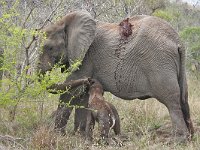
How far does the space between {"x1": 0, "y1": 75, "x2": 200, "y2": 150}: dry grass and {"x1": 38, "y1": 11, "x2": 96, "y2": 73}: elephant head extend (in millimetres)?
616

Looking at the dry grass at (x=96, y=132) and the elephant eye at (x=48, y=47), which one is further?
the elephant eye at (x=48, y=47)

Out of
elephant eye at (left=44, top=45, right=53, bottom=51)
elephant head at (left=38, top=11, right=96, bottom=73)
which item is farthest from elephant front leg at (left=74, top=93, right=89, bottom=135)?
elephant eye at (left=44, top=45, right=53, bottom=51)

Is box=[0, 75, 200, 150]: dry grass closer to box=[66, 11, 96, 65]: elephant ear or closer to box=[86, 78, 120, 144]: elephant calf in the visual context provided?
box=[86, 78, 120, 144]: elephant calf

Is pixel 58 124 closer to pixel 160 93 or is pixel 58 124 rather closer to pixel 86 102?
pixel 86 102

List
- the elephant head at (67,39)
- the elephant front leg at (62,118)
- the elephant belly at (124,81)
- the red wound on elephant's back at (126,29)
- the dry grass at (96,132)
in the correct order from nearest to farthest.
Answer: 1. the dry grass at (96,132)
2. the elephant belly at (124,81)
3. the red wound on elephant's back at (126,29)
4. the elephant front leg at (62,118)
5. the elephant head at (67,39)

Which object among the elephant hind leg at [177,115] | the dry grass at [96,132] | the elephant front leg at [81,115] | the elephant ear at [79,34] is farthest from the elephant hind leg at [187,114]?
the elephant ear at [79,34]

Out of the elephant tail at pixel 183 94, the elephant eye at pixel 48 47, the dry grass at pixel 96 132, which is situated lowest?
the dry grass at pixel 96 132

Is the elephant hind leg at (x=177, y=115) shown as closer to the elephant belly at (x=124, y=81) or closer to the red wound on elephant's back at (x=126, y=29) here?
the elephant belly at (x=124, y=81)

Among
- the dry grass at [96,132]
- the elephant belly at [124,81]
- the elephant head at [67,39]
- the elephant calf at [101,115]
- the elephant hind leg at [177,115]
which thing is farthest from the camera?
the elephant head at [67,39]

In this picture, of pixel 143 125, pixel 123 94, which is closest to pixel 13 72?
pixel 123 94

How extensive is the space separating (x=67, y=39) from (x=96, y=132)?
5.04ft

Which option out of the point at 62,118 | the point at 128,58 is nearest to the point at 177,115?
the point at 128,58

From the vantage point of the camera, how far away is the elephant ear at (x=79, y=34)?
7.33m

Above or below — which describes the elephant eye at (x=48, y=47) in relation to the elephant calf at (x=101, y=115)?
above
